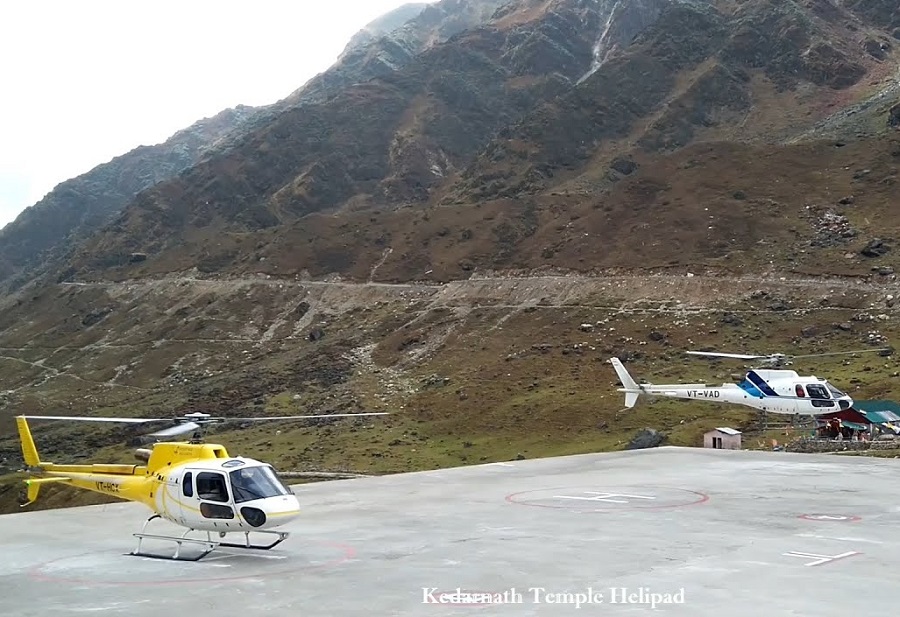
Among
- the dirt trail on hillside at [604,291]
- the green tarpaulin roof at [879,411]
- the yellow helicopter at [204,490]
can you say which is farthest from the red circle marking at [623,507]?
the dirt trail on hillside at [604,291]

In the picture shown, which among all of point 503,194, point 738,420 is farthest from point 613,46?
point 738,420

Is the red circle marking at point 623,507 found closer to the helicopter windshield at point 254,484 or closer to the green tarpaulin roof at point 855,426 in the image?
the helicopter windshield at point 254,484

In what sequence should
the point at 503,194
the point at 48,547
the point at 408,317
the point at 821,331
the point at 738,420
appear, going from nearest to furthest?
1. the point at 48,547
2. the point at 738,420
3. the point at 821,331
4. the point at 408,317
5. the point at 503,194

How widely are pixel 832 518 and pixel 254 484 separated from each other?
38.3ft

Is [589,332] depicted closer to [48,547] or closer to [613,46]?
[48,547]

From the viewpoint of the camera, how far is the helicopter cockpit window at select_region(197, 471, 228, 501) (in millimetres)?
15266

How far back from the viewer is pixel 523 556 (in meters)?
14.5

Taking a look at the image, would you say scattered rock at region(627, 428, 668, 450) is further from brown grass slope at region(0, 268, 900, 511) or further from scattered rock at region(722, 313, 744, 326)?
scattered rock at region(722, 313, 744, 326)

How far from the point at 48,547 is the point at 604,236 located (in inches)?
2897

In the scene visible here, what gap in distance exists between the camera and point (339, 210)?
142500 millimetres

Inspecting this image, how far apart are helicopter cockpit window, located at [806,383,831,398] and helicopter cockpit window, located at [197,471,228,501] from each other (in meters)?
27.0

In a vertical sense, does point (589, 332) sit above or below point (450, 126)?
below

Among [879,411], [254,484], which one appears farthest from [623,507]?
[879,411]

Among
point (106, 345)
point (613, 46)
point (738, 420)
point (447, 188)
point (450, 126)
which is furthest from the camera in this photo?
point (613, 46)
